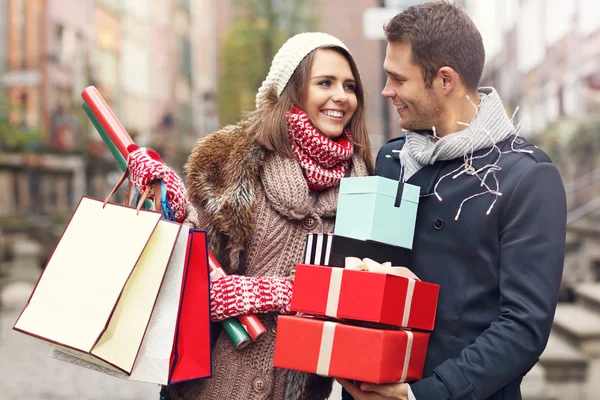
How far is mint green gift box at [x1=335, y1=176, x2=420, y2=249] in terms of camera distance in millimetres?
2443

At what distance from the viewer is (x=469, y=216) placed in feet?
8.14

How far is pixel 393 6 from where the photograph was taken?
7.61 meters

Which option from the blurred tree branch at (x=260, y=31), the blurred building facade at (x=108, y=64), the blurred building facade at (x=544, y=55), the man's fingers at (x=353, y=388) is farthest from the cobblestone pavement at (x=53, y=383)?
the blurred tree branch at (x=260, y=31)

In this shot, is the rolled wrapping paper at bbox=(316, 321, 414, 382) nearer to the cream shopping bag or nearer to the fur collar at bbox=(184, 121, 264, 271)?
the cream shopping bag

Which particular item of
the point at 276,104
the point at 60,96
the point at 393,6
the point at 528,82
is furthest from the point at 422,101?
the point at 60,96

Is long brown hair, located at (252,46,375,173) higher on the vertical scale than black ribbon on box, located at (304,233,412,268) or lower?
higher

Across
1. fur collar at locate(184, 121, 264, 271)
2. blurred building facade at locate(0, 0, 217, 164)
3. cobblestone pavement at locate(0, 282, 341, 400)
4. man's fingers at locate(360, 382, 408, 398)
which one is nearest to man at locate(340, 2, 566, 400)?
man's fingers at locate(360, 382, 408, 398)

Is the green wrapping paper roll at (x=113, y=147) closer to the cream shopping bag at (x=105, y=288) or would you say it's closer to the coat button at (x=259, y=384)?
the cream shopping bag at (x=105, y=288)

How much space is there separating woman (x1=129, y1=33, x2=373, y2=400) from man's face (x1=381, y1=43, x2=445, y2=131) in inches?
15.9

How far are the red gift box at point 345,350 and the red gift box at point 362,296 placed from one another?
33mm

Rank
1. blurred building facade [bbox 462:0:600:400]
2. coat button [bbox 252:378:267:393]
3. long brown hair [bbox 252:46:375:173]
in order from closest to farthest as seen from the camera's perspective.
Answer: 1. coat button [bbox 252:378:267:393]
2. long brown hair [bbox 252:46:375:173]
3. blurred building facade [bbox 462:0:600:400]

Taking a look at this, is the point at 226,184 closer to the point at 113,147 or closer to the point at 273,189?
the point at 273,189

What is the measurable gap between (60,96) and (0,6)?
9.36 feet

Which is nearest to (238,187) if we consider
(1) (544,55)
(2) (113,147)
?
(2) (113,147)
